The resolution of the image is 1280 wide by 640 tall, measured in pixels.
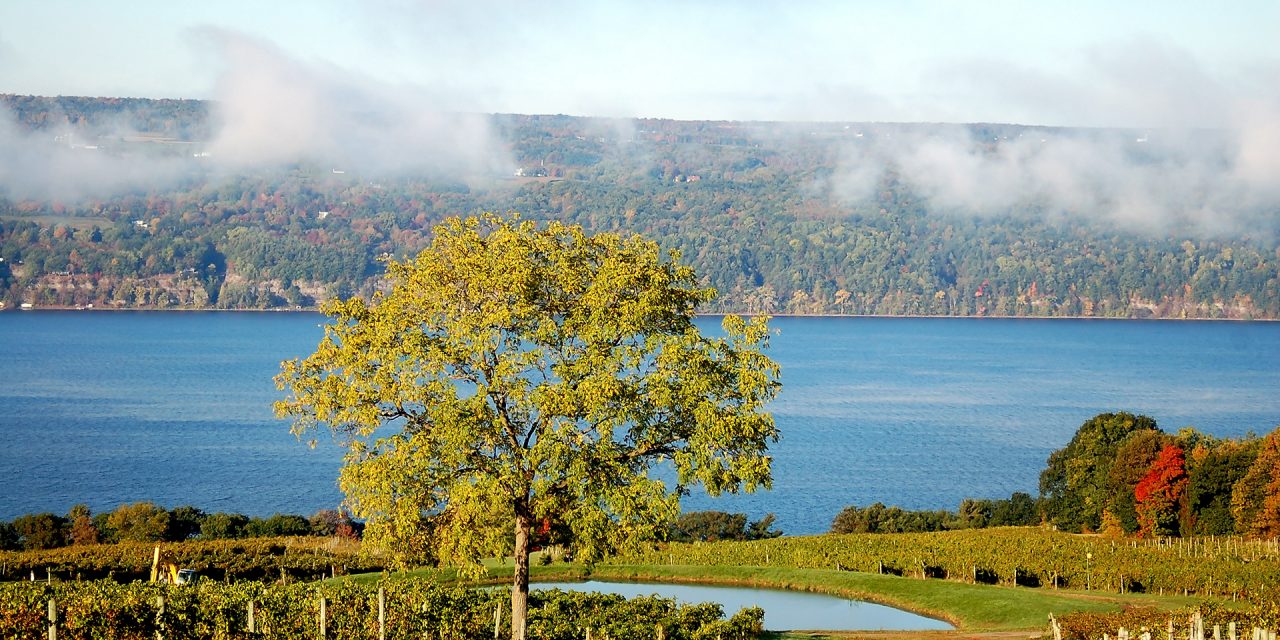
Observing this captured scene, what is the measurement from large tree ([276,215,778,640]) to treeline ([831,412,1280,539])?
45223mm

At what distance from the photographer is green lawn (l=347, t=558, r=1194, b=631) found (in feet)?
127

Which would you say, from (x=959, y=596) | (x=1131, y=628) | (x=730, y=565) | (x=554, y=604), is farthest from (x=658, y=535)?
(x=730, y=565)

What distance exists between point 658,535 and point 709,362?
3927mm

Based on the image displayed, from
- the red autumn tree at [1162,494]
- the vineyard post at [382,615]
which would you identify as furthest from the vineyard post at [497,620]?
the red autumn tree at [1162,494]

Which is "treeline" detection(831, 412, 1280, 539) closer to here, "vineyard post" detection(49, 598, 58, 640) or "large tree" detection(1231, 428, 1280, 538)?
"large tree" detection(1231, 428, 1280, 538)

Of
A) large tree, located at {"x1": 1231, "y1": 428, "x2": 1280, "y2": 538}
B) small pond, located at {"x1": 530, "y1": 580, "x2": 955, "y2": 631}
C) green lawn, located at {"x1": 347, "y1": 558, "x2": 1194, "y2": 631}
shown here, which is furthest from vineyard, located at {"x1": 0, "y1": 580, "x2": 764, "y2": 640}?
large tree, located at {"x1": 1231, "y1": 428, "x2": 1280, "y2": 538}

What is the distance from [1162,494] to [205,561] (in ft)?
161

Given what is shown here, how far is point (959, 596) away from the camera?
42.1 m

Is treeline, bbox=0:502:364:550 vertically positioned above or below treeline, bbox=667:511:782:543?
above

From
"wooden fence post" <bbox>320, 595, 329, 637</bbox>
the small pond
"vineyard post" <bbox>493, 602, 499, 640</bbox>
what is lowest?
the small pond

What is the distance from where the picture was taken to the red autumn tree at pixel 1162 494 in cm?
6912

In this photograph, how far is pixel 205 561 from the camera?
151ft

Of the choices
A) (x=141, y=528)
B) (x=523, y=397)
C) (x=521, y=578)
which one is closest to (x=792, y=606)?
(x=521, y=578)

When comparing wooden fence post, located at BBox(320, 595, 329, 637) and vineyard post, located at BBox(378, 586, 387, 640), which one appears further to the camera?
vineyard post, located at BBox(378, 586, 387, 640)
